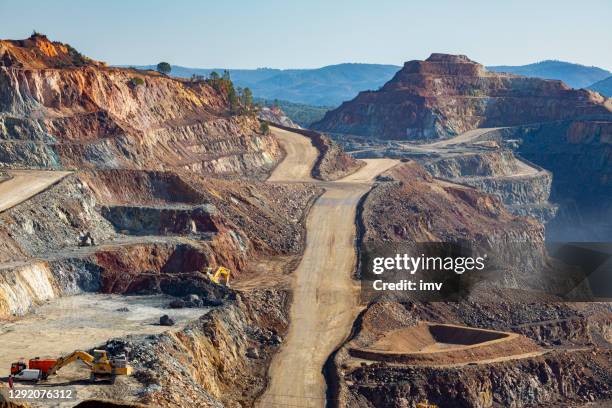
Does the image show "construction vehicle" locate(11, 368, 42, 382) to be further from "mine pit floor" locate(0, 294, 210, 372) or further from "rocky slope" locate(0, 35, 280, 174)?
"rocky slope" locate(0, 35, 280, 174)

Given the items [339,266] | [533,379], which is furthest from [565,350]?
[339,266]

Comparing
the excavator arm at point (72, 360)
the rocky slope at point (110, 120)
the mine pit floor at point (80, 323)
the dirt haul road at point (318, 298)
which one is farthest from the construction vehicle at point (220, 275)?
the excavator arm at point (72, 360)

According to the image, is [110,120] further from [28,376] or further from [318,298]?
[28,376]

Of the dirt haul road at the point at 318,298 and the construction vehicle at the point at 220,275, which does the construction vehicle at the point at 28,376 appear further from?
the construction vehicle at the point at 220,275

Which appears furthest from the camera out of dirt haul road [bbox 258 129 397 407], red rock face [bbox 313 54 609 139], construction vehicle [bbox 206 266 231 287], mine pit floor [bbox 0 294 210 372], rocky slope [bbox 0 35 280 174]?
red rock face [bbox 313 54 609 139]

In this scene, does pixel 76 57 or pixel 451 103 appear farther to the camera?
pixel 451 103

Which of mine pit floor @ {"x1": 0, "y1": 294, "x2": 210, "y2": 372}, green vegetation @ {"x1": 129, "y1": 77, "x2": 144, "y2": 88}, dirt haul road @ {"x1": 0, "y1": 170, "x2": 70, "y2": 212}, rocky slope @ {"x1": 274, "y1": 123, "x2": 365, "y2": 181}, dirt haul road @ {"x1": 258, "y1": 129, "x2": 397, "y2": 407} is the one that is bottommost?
dirt haul road @ {"x1": 258, "y1": 129, "x2": 397, "y2": 407}

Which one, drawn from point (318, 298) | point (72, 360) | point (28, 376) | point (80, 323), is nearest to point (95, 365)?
point (72, 360)

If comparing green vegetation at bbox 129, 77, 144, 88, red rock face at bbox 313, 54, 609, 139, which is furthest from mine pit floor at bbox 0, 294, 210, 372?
red rock face at bbox 313, 54, 609, 139
